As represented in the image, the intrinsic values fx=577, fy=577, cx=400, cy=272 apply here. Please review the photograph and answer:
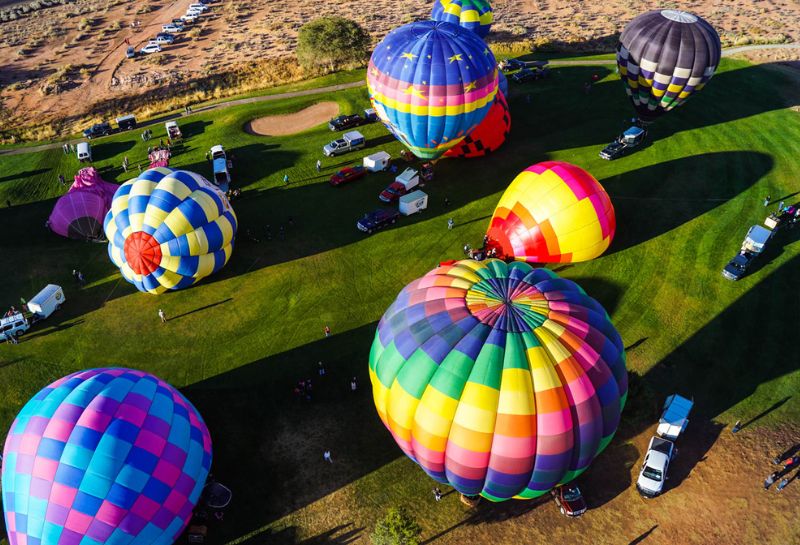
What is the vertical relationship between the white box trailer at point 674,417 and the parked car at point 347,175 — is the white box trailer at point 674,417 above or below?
below

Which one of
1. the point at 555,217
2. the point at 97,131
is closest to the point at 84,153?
the point at 97,131

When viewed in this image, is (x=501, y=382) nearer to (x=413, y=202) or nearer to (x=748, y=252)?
(x=413, y=202)

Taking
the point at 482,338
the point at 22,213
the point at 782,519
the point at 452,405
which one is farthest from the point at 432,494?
the point at 22,213

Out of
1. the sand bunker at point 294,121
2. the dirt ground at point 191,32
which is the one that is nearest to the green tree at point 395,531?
the sand bunker at point 294,121

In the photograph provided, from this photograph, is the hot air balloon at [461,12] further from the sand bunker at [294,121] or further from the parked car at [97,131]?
the parked car at [97,131]

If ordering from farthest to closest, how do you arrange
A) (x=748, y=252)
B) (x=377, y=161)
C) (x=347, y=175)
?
(x=377, y=161), (x=347, y=175), (x=748, y=252)

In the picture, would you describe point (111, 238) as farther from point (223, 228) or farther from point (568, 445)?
point (568, 445)

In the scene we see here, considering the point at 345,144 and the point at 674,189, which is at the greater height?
the point at 345,144
